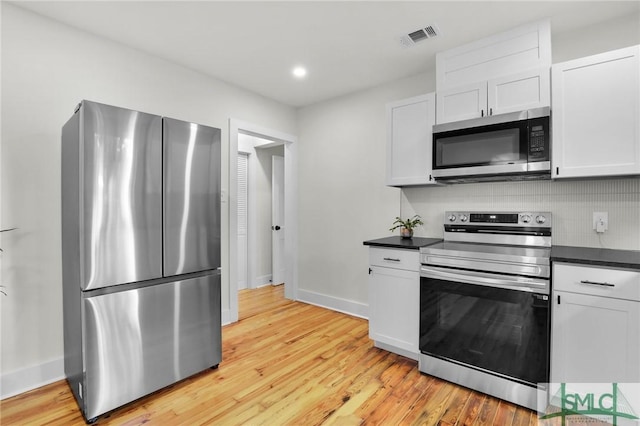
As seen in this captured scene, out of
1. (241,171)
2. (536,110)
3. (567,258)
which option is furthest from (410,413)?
(241,171)

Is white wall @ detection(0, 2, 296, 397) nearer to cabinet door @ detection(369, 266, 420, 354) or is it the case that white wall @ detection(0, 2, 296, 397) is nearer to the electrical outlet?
cabinet door @ detection(369, 266, 420, 354)

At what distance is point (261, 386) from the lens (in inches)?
89.6

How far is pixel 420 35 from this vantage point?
2527 millimetres

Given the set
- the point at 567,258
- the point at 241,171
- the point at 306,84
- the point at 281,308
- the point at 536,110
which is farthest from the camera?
the point at 241,171

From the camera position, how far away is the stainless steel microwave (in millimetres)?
2215

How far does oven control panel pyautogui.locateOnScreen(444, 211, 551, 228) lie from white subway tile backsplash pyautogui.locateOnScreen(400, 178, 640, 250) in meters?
0.07

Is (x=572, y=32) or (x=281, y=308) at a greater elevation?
(x=572, y=32)

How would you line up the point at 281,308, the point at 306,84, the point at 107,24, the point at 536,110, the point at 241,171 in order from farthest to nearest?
the point at 241,171 < the point at 281,308 < the point at 306,84 < the point at 107,24 < the point at 536,110

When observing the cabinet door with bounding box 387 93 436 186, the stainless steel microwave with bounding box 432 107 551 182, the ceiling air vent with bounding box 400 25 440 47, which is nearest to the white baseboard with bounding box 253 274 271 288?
the cabinet door with bounding box 387 93 436 186

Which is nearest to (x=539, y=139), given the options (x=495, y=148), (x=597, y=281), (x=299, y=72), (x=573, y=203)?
(x=495, y=148)

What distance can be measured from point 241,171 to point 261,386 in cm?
336

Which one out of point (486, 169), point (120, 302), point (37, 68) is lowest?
point (120, 302)

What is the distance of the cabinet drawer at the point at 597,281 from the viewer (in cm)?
171

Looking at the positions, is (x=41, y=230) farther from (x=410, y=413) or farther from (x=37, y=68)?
(x=410, y=413)
